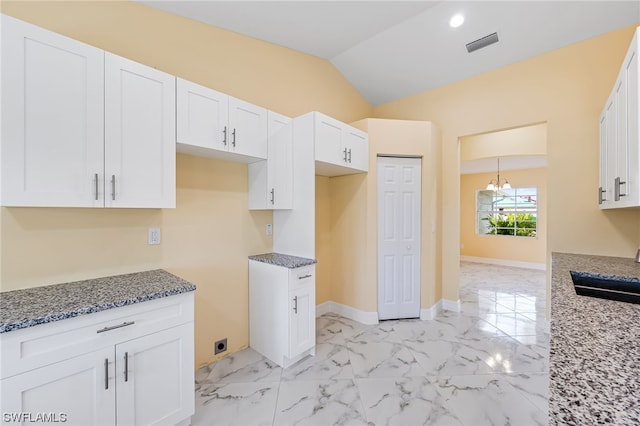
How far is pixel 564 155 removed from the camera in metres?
2.92

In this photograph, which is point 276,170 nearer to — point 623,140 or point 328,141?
point 328,141

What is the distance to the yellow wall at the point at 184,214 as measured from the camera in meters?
1.66

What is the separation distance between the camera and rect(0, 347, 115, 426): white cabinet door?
46.7 inches

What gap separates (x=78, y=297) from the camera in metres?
1.47

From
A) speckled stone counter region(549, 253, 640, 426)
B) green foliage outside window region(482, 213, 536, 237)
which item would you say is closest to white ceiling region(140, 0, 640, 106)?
speckled stone counter region(549, 253, 640, 426)

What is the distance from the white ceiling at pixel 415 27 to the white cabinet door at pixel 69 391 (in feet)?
8.35

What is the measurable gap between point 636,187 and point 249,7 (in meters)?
3.08

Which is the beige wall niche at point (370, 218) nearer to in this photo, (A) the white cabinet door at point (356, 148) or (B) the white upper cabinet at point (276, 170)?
(A) the white cabinet door at point (356, 148)

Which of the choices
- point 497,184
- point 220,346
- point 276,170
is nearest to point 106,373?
point 220,346

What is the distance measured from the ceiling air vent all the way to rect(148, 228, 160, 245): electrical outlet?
12.5ft

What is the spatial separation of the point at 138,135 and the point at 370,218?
251 centimetres

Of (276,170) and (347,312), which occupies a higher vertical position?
(276,170)

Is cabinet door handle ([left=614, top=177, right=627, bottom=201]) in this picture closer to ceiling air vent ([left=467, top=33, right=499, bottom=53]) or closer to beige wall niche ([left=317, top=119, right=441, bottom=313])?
beige wall niche ([left=317, top=119, right=441, bottom=313])

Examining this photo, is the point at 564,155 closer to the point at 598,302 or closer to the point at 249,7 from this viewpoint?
the point at 598,302
